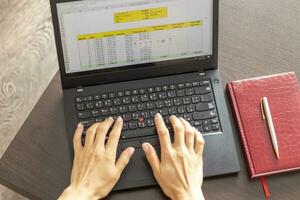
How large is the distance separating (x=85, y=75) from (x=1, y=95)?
0.73 feet

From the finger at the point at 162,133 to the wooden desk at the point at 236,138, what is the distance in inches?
3.8

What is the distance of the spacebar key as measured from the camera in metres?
0.96

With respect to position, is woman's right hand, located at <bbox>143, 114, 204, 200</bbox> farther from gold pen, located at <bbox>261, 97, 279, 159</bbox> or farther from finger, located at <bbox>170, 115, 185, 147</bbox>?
gold pen, located at <bbox>261, 97, 279, 159</bbox>

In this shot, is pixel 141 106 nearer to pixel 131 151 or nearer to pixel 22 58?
pixel 131 151

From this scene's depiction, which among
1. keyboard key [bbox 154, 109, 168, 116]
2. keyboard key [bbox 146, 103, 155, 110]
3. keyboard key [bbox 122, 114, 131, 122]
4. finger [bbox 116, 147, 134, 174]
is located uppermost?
keyboard key [bbox 146, 103, 155, 110]

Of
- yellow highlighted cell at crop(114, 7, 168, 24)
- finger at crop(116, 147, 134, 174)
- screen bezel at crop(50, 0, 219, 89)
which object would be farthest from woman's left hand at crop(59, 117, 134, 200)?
yellow highlighted cell at crop(114, 7, 168, 24)

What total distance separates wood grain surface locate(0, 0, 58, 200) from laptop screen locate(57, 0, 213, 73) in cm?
17

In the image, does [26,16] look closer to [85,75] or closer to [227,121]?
[85,75]

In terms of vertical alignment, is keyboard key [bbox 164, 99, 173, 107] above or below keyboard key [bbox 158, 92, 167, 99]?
below

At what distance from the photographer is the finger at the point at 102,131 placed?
0.94 metres

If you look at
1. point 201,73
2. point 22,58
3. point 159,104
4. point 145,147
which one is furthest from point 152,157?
point 22,58

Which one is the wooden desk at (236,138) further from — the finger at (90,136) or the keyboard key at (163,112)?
the keyboard key at (163,112)

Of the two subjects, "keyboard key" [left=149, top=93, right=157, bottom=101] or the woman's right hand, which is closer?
the woman's right hand

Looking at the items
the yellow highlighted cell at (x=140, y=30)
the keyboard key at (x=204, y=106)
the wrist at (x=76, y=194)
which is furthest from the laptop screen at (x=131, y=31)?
the wrist at (x=76, y=194)
